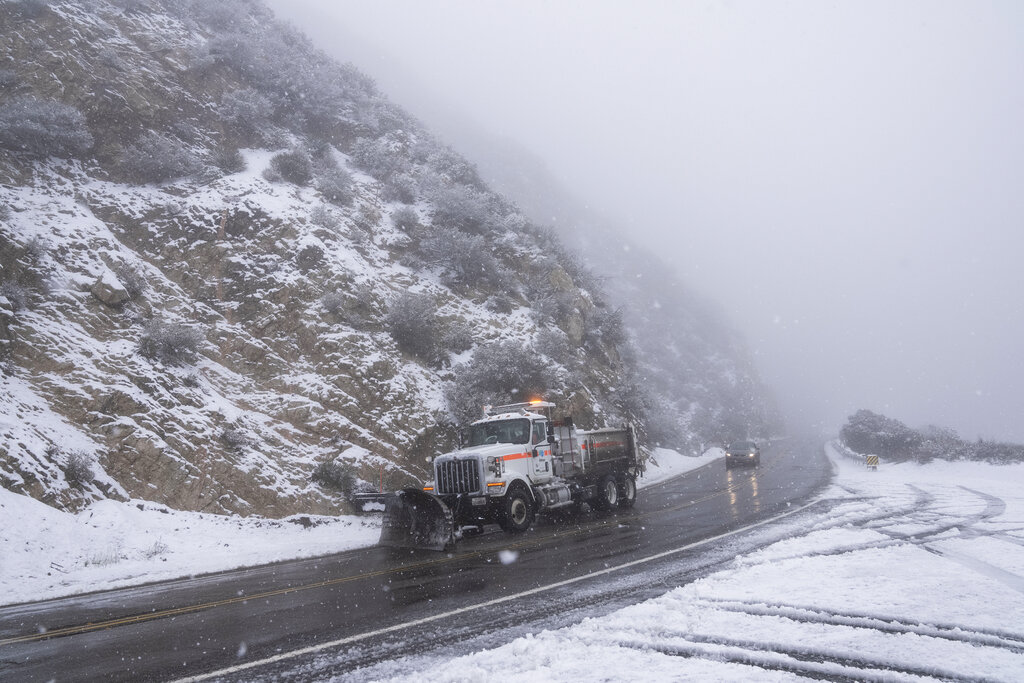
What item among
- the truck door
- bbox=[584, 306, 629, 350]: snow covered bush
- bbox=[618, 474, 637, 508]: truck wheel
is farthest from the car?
the truck door

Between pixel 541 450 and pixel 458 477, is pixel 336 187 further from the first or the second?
pixel 458 477

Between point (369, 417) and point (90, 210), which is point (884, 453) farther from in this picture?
point (90, 210)

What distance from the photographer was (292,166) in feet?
90.4

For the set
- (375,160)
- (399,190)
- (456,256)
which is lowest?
(456,256)

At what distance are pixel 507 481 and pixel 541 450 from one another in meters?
1.90

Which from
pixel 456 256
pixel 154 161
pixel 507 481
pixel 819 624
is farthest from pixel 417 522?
pixel 154 161

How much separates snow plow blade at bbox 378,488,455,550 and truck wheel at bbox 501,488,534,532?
1.87 meters

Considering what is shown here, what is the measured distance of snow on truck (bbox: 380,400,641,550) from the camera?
514 inches

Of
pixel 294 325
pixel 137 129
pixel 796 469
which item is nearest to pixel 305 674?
pixel 294 325

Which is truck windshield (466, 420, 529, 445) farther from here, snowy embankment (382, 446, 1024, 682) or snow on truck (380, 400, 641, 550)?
snowy embankment (382, 446, 1024, 682)

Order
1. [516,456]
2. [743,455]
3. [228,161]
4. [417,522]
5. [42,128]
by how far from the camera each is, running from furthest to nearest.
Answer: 1. [743,455]
2. [228,161]
3. [42,128]
4. [516,456]
5. [417,522]

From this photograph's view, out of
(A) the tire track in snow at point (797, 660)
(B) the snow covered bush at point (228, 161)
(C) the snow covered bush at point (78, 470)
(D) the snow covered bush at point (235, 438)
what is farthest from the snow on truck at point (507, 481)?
(B) the snow covered bush at point (228, 161)

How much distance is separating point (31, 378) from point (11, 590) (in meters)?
7.32

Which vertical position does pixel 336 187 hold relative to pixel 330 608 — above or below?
above
